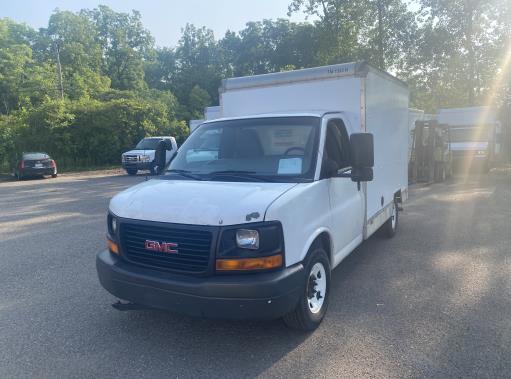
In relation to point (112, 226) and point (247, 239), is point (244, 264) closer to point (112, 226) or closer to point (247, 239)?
point (247, 239)

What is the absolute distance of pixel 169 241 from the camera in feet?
11.4

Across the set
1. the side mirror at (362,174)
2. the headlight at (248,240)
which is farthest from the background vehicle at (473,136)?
the headlight at (248,240)

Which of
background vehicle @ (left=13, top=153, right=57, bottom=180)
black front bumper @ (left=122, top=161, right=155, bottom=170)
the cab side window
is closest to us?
the cab side window

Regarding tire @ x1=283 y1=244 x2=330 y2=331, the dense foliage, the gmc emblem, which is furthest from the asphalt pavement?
the dense foliage

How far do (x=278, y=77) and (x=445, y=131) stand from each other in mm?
13706

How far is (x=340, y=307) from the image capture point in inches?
180

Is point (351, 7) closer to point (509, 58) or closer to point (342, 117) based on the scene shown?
point (509, 58)

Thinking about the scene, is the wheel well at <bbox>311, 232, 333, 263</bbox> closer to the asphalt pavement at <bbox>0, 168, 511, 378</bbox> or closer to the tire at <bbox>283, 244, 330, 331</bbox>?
the tire at <bbox>283, 244, 330, 331</bbox>

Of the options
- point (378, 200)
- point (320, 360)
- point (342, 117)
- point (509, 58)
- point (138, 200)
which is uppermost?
point (509, 58)

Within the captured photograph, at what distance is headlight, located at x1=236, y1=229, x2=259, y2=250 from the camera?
3314 millimetres

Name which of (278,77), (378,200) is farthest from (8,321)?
(378,200)

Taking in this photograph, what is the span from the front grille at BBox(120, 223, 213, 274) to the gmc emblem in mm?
21

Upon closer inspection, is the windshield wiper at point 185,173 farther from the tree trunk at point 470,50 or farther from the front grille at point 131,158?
the tree trunk at point 470,50

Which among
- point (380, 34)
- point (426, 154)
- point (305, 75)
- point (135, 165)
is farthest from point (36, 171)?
point (380, 34)
